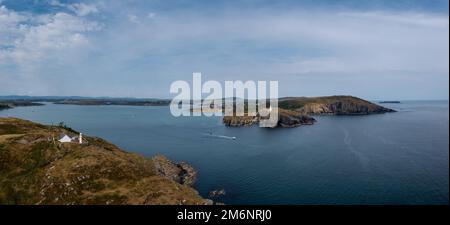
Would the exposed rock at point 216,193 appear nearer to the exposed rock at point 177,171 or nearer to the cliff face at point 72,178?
the exposed rock at point 177,171

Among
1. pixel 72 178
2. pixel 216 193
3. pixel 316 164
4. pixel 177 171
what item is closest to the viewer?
pixel 72 178

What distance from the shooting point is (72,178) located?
2277 inches

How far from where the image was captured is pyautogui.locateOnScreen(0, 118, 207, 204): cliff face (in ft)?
177

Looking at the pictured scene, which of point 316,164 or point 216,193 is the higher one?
point 316,164

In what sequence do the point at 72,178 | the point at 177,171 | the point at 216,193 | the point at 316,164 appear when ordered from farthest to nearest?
the point at 316,164 → the point at 177,171 → the point at 216,193 → the point at 72,178

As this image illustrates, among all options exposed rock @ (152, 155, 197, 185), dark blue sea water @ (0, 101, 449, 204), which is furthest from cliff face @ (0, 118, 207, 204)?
exposed rock @ (152, 155, 197, 185)

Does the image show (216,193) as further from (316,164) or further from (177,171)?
(316,164)

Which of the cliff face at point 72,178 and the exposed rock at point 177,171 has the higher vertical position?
the cliff face at point 72,178

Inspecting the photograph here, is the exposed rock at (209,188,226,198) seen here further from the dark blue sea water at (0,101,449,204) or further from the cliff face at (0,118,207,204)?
the cliff face at (0,118,207,204)

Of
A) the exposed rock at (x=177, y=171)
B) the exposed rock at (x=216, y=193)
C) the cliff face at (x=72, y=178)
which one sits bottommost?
the exposed rock at (x=216, y=193)

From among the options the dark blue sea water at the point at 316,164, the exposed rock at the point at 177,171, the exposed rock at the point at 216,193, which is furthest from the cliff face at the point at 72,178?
the exposed rock at the point at 177,171

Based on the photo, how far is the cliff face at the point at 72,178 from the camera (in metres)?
53.8

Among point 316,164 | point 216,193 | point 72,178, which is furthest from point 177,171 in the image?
point 316,164

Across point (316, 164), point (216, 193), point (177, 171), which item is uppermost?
point (316, 164)
